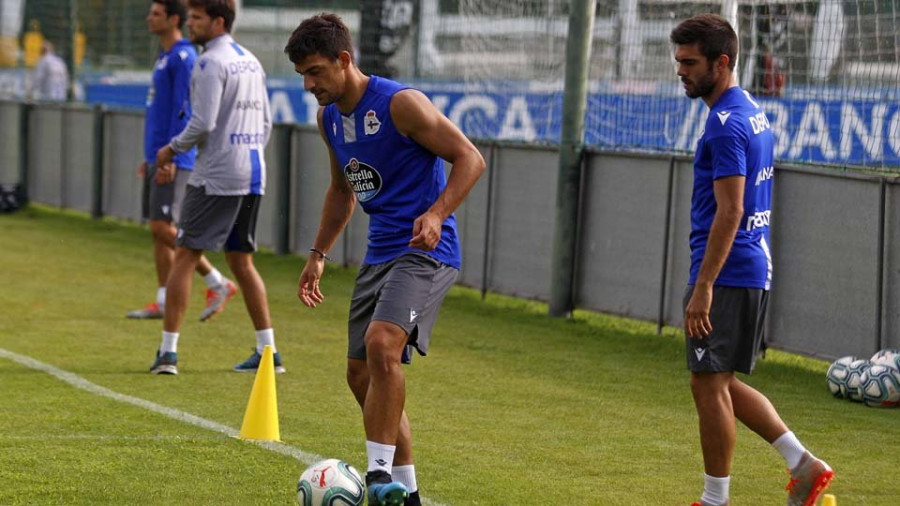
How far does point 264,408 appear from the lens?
23.7 feet

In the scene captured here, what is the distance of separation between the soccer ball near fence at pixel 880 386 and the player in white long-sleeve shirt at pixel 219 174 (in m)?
3.47

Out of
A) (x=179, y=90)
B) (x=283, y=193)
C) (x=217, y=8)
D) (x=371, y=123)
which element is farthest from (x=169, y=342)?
(x=283, y=193)

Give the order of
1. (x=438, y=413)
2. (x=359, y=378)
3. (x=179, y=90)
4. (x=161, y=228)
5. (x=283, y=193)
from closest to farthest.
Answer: (x=359, y=378)
(x=438, y=413)
(x=179, y=90)
(x=161, y=228)
(x=283, y=193)

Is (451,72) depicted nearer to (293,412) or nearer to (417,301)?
(293,412)

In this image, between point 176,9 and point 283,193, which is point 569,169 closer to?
A: point 176,9

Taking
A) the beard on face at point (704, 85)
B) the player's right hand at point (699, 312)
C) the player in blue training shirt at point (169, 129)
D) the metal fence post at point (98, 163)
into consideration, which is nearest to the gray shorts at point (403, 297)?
the player's right hand at point (699, 312)

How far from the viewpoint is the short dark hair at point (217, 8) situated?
367 inches

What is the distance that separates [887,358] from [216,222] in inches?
158

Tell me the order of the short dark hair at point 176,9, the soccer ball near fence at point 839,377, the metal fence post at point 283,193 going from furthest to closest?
the metal fence post at point 283,193 < the short dark hair at point 176,9 < the soccer ball near fence at point 839,377

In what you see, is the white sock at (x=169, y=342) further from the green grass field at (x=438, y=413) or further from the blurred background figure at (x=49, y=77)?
the blurred background figure at (x=49, y=77)

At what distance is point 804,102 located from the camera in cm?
1106

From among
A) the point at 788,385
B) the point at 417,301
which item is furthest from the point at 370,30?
the point at 417,301

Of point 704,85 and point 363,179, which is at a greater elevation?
point 704,85

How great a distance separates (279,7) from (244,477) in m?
12.5
